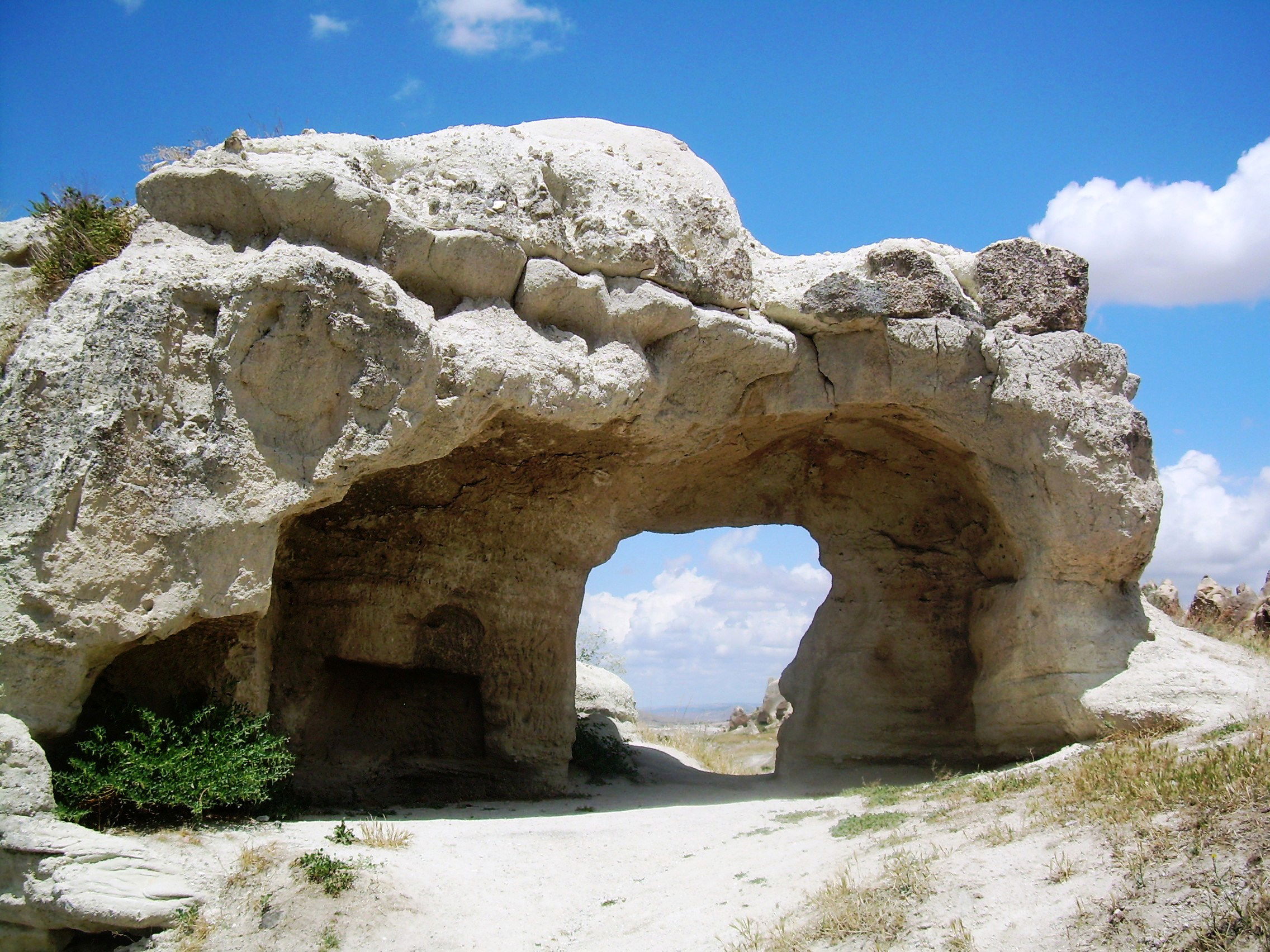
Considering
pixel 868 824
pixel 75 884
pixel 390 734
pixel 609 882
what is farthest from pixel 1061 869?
pixel 390 734

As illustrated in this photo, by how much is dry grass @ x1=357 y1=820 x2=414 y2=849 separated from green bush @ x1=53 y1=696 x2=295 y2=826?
698 millimetres

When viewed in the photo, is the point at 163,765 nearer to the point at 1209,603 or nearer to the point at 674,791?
the point at 674,791

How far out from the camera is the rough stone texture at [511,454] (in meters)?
6.79

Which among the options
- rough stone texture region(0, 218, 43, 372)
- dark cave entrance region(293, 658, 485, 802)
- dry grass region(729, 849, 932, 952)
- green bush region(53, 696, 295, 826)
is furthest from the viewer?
dark cave entrance region(293, 658, 485, 802)

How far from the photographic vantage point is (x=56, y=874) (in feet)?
18.8

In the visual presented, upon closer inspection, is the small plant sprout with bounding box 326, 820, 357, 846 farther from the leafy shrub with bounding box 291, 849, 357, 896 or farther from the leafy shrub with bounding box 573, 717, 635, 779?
the leafy shrub with bounding box 573, 717, 635, 779

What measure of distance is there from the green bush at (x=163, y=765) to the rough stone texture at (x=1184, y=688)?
263 inches

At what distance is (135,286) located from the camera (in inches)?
275

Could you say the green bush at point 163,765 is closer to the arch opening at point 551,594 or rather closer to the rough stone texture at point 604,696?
the arch opening at point 551,594

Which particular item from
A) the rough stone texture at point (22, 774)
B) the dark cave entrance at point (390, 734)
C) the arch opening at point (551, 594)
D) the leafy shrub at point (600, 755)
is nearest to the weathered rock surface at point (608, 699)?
the leafy shrub at point (600, 755)

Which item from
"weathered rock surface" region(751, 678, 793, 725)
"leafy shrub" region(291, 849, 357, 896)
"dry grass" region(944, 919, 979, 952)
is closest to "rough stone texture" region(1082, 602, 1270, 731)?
"dry grass" region(944, 919, 979, 952)

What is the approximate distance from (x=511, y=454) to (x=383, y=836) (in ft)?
12.3

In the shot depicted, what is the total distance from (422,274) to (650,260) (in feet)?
6.32

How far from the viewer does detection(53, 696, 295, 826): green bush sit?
640 cm
